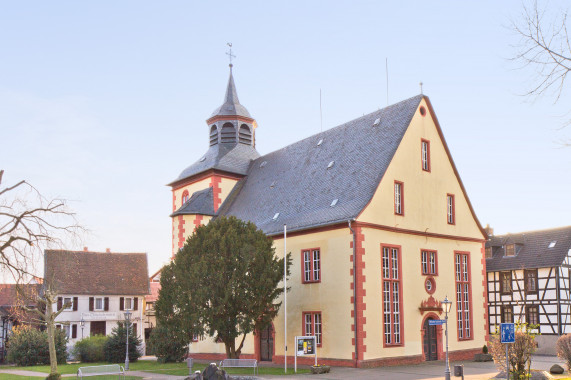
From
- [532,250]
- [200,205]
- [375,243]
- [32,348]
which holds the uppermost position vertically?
[200,205]

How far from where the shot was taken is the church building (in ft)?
89.3

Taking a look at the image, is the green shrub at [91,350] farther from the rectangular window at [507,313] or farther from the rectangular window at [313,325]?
the rectangular window at [507,313]

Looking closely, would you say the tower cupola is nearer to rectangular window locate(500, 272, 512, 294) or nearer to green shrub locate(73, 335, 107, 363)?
green shrub locate(73, 335, 107, 363)

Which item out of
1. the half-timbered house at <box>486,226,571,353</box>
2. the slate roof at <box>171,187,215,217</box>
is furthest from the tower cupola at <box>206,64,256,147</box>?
the half-timbered house at <box>486,226,571,353</box>

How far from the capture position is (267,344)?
31609 mm

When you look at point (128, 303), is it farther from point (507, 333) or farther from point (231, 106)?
point (507, 333)

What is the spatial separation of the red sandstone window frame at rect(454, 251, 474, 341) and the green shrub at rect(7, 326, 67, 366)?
24527mm

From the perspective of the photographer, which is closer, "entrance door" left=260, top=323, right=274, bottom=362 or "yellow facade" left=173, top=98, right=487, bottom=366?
"yellow facade" left=173, top=98, right=487, bottom=366

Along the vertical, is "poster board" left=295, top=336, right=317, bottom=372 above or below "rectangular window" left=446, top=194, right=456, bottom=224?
below

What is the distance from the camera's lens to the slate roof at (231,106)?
1727 inches

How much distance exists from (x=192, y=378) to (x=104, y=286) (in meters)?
38.2

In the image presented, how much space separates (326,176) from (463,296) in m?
9.45

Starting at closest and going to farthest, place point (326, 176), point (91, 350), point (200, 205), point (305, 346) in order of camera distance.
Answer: point (305, 346) < point (326, 176) < point (200, 205) < point (91, 350)

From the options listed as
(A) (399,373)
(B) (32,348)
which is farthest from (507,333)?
(B) (32,348)
